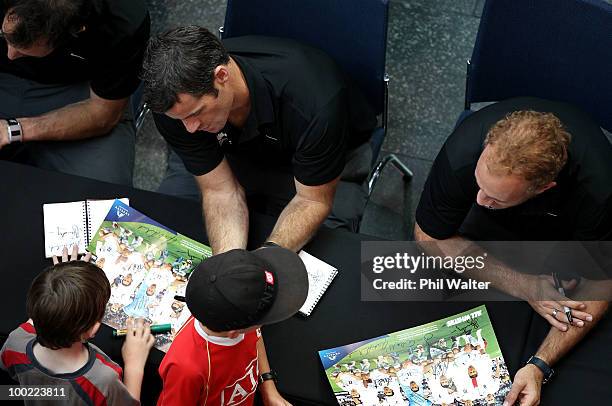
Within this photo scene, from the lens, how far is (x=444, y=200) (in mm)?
2482

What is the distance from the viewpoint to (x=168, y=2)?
3988 millimetres

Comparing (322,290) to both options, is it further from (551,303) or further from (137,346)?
(551,303)

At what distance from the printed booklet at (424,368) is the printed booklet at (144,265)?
51 cm

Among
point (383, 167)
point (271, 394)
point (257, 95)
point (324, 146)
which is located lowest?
point (271, 394)

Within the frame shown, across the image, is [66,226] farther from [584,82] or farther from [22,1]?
[584,82]

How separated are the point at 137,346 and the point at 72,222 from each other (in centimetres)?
50

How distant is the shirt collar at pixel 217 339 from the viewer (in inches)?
81.3

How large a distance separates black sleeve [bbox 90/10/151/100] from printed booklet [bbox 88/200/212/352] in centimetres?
67

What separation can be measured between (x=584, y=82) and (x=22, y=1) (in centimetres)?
196

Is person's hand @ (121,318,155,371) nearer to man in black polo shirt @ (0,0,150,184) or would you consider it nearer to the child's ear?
the child's ear

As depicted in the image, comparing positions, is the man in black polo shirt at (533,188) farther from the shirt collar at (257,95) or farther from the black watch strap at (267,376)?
the black watch strap at (267,376)

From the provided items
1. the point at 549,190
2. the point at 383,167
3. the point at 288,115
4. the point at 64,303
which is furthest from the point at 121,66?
the point at 549,190


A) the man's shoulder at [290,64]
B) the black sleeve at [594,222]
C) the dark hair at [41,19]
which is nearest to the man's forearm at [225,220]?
the man's shoulder at [290,64]

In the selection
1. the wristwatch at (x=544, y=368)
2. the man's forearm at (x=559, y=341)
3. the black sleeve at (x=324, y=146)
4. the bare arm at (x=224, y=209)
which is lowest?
the wristwatch at (x=544, y=368)
